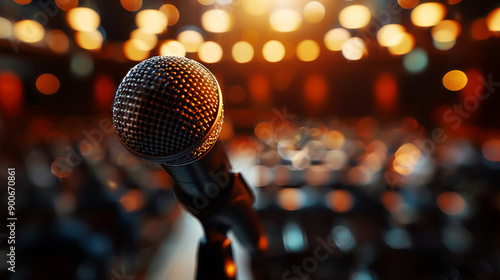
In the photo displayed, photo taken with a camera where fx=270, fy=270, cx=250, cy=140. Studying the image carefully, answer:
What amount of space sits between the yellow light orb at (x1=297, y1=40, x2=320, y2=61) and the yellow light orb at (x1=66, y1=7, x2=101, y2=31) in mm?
5182

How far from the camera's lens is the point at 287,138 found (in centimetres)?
482

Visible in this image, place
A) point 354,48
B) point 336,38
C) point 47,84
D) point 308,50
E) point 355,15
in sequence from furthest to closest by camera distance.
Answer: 1. point 308,50
2. point 354,48
3. point 336,38
4. point 47,84
5. point 355,15

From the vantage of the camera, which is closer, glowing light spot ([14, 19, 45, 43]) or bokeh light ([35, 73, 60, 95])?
glowing light spot ([14, 19, 45, 43])

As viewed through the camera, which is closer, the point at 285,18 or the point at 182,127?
the point at 182,127

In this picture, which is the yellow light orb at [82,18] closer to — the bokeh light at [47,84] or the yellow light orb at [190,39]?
the bokeh light at [47,84]

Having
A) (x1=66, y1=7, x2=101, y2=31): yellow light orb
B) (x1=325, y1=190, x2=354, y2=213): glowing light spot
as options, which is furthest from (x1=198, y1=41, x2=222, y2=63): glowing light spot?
(x1=325, y1=190, x2=354, y2=213): glowing light spot

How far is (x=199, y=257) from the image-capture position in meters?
0.47

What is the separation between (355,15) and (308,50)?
3309mm

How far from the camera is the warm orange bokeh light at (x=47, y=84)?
584 cm

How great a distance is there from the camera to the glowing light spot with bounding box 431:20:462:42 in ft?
16.4

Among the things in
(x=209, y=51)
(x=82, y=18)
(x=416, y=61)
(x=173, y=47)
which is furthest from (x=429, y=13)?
(x=82, y=18)

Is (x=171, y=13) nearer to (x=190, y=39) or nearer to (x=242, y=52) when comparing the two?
(x=190, y=39)

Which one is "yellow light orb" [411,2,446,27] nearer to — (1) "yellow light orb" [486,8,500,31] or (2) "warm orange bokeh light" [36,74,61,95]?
(1) "yellow light orb" [486,8,500,31]

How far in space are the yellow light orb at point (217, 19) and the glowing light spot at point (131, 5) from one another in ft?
3.68
